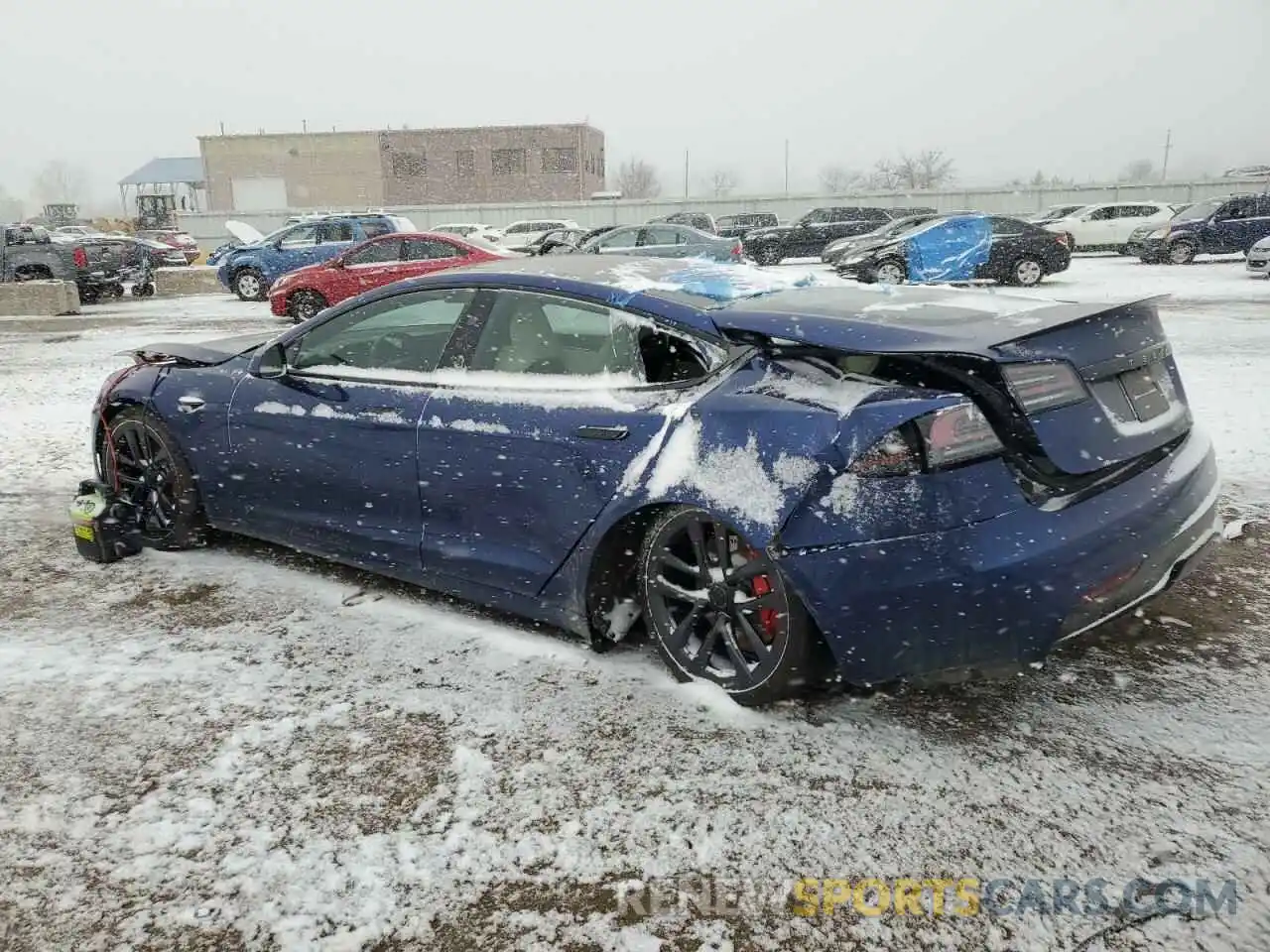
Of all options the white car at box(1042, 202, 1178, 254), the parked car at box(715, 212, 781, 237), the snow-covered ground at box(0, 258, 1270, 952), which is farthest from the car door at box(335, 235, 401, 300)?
the parked car at box(715, 212, 781, 237)

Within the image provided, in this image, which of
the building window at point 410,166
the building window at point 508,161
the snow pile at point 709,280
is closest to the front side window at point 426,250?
the snow pile at point 709,280

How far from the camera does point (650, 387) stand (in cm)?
301

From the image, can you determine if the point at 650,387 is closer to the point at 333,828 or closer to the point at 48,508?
the point at 333,828

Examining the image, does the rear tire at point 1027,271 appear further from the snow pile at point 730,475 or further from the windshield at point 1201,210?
the snow pile at point 730,475

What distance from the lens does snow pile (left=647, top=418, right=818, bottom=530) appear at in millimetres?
2617

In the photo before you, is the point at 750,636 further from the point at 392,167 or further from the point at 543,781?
the point at 392,167

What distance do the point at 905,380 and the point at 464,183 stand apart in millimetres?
69164

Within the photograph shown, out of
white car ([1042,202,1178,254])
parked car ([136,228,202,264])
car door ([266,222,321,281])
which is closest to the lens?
car door ([266,222,321,281])

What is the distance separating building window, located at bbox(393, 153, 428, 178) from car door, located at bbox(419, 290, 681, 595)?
68.2 m

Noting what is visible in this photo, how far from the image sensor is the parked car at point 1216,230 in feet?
66.9

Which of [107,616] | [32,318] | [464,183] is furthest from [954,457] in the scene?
[464,183]

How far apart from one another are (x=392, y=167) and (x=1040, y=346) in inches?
2745

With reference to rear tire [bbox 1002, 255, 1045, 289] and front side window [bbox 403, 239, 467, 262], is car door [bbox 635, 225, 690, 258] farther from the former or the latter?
rear tire [bbox 1002, 255, 1045, 289]

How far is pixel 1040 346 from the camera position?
2.64m
